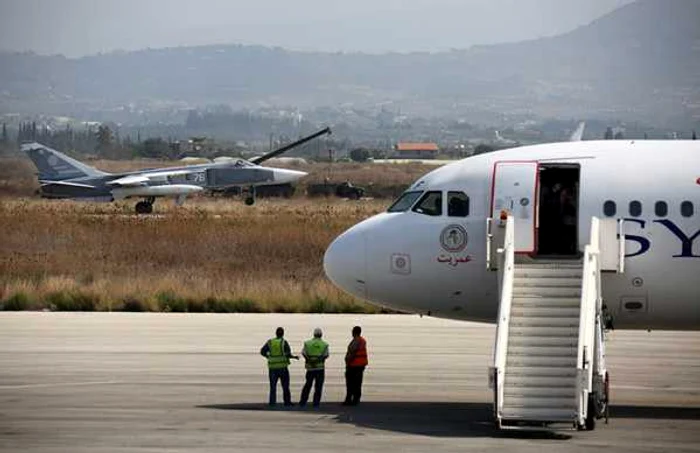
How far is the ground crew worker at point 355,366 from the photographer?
29438 millimetres

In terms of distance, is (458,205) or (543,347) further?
(458,205)

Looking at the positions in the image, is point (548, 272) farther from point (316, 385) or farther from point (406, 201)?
point (316, 385)

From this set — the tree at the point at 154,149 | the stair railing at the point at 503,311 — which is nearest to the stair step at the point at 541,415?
the stair railing at the point at 503,311

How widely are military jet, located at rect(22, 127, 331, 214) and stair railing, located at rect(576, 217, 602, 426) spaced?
7464 cm

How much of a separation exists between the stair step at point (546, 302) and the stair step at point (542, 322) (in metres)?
0.29

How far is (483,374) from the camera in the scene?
3469cm

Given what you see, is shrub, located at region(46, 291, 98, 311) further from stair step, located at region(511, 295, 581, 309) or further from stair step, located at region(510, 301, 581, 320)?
stair step, located at region(510, 301, 581, 320)

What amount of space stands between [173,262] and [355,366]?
29348mm

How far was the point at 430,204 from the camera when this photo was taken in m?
30.1

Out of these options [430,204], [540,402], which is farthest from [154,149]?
[540,402]

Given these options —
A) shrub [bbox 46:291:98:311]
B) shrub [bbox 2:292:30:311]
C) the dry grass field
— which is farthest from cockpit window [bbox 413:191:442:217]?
shrub [bbox 2:292:30:311]

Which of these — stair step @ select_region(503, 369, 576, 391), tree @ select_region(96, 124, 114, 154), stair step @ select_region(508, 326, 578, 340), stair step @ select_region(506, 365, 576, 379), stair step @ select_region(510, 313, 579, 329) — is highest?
tree @ select_region(96, 124, 114, 154)

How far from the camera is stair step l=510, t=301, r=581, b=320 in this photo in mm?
27422

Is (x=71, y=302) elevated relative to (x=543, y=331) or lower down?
lower down
